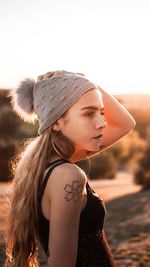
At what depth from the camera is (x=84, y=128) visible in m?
2.07

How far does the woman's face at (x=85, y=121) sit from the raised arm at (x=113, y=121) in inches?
36.9

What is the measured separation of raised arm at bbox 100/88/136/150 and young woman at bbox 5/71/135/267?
2.76 ft

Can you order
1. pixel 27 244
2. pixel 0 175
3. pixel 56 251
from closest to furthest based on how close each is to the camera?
1. pixel 56 251
2. pixel 27 244
3. pixel 0 175

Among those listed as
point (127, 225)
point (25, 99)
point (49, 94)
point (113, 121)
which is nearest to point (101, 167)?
point (127, 225)

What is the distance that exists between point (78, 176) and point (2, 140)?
18.3 m

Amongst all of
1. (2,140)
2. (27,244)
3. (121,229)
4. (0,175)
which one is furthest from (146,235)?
Answer: (2,140)

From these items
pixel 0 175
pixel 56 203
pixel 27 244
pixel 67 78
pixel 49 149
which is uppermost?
pixel 67 78

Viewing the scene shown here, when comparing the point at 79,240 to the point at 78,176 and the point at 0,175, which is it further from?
the point at 0,175

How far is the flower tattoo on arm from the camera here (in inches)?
74.2

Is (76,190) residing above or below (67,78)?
below

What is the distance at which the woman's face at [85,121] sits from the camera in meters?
2.07

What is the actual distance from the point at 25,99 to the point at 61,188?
0.68m

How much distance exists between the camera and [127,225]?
9.68 meters

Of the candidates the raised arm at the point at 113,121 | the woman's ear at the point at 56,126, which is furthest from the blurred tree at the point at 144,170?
the woman's ear at the point at 56,126
